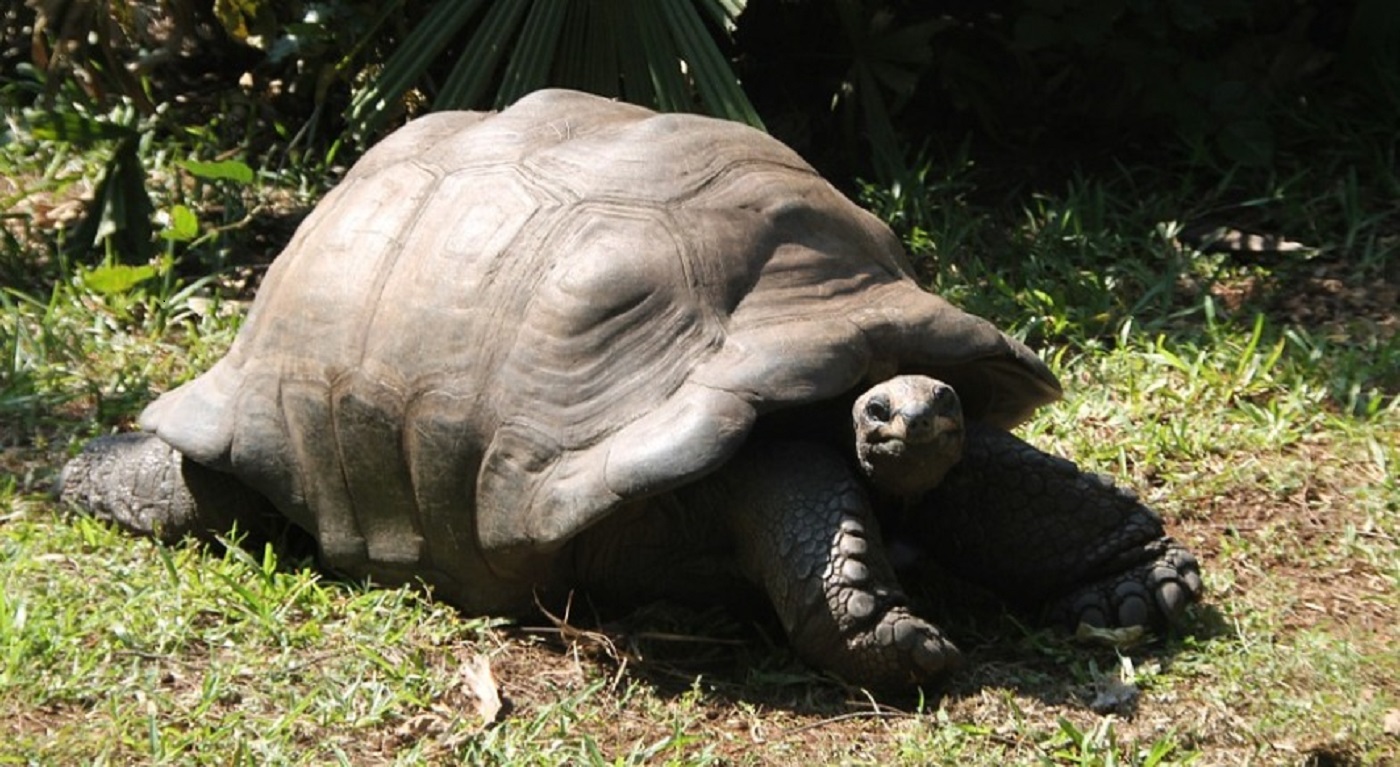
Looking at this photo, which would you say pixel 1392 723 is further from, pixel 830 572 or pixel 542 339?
pixel 542 339

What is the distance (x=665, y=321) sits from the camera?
12.3ft

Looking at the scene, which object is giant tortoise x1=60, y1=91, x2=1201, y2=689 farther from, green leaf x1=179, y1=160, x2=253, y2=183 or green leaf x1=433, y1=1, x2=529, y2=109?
green leaf x1=179, y1=160, x2=253, y2=183

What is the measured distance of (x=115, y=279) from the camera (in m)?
5.91

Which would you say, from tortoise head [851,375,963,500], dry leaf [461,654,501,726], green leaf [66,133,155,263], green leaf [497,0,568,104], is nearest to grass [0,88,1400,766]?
dry leaf [461,654,501,726]

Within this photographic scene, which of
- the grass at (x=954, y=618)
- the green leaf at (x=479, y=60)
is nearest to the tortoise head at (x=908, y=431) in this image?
the grass at (x=954, y=618)

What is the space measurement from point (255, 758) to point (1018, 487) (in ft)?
5.50

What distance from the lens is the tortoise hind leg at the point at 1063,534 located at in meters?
3.93

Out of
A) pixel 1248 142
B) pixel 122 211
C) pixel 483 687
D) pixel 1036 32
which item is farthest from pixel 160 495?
pixel 1248 142

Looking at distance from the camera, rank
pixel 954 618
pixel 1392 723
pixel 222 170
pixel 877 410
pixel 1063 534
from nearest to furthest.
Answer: pixel 1392 723
pixel 877 410
pixel 1063 534
pixel 954 618
pixel 222 170

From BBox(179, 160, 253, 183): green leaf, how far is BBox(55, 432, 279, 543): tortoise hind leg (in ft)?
5.61

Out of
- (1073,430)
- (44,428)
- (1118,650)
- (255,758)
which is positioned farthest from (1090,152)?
(255,758)

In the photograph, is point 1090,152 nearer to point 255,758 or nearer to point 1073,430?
point 1073,430

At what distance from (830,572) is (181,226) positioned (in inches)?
130

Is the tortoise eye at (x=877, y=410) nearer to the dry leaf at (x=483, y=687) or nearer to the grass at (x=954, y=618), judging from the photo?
the grass at (x=954, y=618)
